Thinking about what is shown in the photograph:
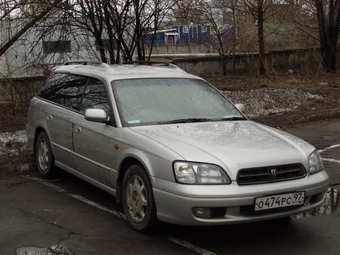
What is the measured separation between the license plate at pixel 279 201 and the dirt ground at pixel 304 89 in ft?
20.9

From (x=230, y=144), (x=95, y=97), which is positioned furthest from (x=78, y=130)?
(x=230, y=144)

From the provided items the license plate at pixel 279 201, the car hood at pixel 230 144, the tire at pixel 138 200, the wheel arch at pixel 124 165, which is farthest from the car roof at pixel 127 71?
the license plate at pixel 279 201

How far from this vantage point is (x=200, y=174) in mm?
4637

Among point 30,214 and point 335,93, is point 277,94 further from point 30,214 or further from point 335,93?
point 30,214

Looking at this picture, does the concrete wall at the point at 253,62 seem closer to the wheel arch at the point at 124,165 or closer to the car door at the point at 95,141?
the car door at the point at 95,141

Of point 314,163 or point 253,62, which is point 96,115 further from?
point 253,62

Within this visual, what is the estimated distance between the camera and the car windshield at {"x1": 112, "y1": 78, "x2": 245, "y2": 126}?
5.71 meters

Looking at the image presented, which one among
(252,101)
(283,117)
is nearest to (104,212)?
(283,117)

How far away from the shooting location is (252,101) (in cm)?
1350

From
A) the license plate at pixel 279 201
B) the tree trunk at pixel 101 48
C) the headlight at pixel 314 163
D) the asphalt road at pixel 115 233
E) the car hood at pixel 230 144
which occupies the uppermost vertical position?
the tree trunk at pixel 101 48

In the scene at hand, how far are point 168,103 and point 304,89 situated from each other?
10.0 meters

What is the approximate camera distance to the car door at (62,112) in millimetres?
6566

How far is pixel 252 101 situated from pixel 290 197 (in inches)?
350

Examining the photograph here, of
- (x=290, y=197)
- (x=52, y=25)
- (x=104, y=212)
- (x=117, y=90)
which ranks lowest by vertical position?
(x=104, y=212)
